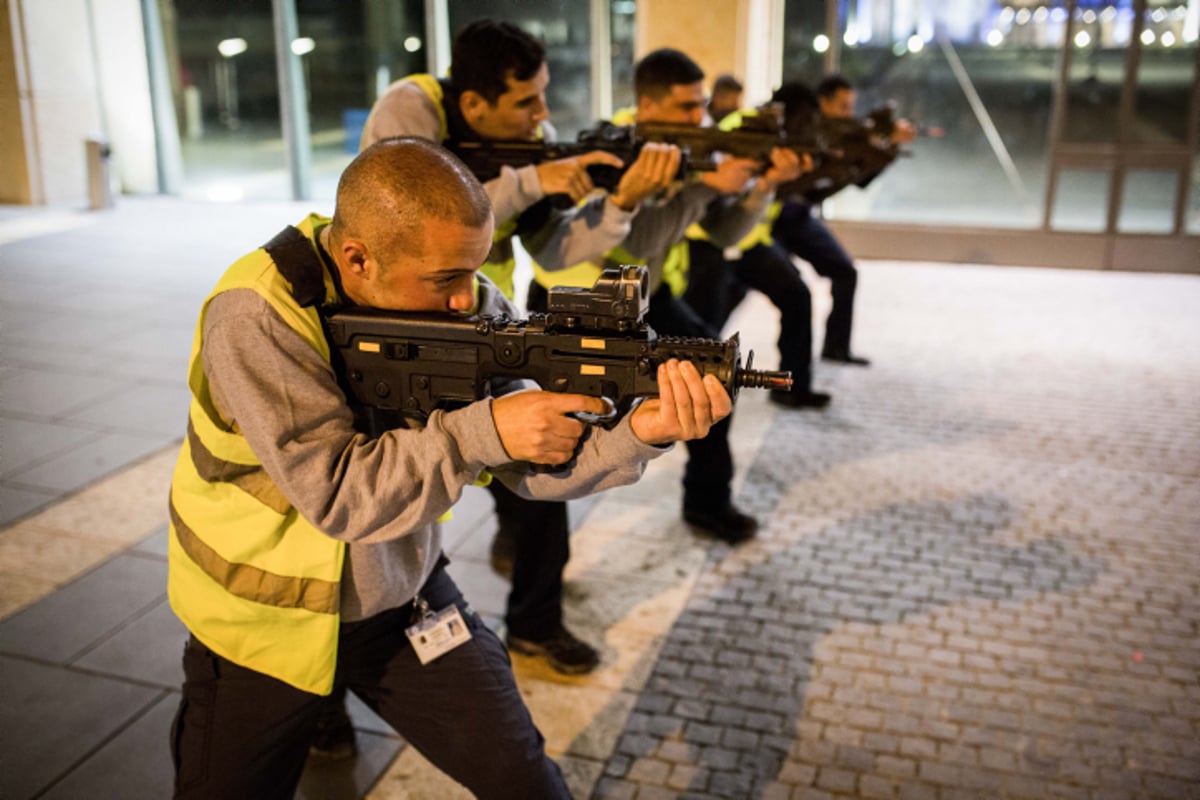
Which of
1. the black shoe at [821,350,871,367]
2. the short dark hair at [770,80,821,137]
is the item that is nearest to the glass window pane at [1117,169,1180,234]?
the black shoe at [821,350,871,367]

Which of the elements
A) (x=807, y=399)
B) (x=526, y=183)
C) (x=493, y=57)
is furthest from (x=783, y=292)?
(x=493, y=57)

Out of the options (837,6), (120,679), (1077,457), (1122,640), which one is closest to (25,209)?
(837,6)

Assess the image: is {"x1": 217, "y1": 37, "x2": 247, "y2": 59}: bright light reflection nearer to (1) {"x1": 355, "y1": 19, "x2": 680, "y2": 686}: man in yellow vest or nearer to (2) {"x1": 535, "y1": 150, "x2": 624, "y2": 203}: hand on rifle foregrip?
(1) {"x1": 355, "y1": 19, "x2": 680, "y2": 686}: man in yellow vest

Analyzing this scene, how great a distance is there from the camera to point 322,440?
197 cm

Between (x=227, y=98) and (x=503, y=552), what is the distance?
1510 cm

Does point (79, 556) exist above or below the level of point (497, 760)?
below

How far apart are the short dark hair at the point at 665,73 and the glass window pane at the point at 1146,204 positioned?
7.88 meters

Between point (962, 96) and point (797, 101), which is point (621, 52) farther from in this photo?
point (797, 101)

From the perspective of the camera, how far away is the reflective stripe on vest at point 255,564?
2096 mm

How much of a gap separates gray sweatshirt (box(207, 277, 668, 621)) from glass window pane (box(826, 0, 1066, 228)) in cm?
1031

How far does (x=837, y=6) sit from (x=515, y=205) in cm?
893

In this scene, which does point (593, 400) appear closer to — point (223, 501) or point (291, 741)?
point (223, 501)

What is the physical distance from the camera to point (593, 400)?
2.01 metres

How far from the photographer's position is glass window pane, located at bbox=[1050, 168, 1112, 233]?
1109cm
